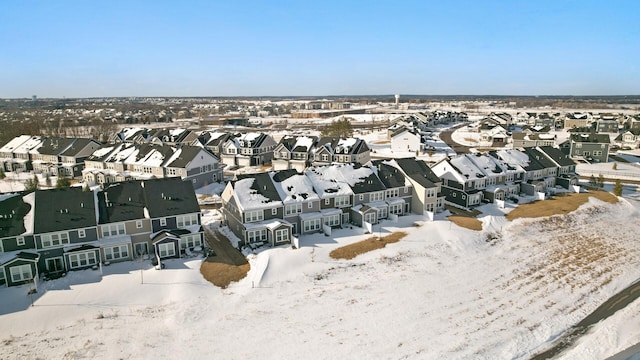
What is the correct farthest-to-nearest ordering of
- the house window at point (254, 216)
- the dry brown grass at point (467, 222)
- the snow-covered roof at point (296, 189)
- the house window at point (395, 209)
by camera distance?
the house window at point (395, 209)
the dry brown grass at point (467, 222)
the snow-covered roof at point (296, 189)
the house window at point (254, 216)

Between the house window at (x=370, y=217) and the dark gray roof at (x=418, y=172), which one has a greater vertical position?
the dark gray roof at (x=418, y=172)

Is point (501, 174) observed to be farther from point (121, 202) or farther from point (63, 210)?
point (63, 210)

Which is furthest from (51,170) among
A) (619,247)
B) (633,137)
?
(633,137)

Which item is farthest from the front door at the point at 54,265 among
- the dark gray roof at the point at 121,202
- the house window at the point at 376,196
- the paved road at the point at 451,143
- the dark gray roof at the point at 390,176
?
the paved road at the point at 451,143

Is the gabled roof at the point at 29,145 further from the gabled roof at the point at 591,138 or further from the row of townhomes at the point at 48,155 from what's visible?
the gabled roof at the point at 591,138

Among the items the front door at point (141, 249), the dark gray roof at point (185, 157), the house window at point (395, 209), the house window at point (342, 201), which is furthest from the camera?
the dark gray roof at point (185, 157)

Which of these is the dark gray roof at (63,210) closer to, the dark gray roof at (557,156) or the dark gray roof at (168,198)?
the dark gray roof at (168,198)

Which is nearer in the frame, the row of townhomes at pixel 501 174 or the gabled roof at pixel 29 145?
the row of townhomes at pixel 501 174

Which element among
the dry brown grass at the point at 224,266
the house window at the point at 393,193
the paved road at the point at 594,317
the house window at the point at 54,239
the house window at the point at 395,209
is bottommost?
the paved road at the point at 594,317
